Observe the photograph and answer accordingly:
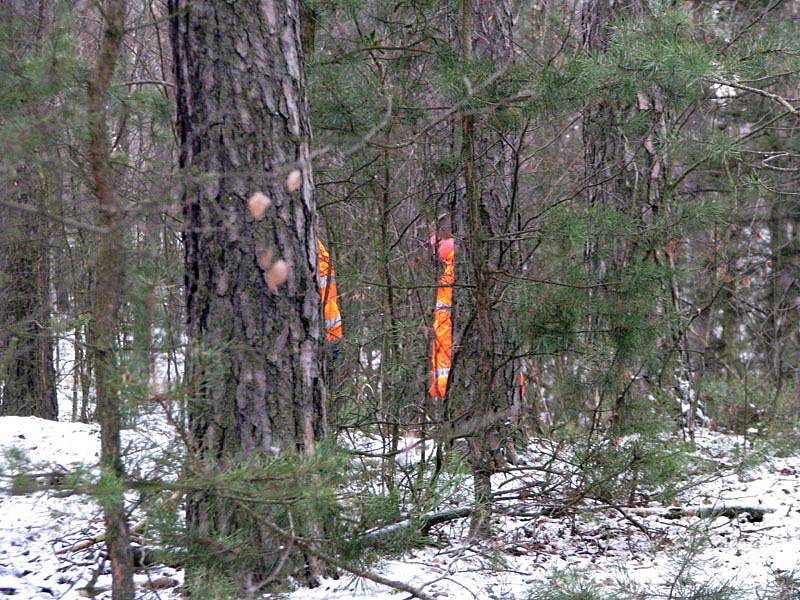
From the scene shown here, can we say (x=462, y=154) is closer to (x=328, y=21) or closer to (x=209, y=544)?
(x=328, y=21)

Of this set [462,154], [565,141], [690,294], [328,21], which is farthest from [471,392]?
[690,294]

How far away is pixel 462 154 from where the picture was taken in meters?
4.46

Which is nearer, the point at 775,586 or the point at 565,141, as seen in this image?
the point at 775,586

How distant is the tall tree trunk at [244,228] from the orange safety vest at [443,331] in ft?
5.39

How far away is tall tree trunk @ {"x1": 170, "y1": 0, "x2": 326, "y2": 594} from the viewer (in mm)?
3344

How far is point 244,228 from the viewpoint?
11.0 ft

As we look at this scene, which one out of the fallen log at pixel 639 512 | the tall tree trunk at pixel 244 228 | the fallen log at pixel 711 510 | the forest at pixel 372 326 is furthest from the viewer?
the fallen log at pixel 711 510

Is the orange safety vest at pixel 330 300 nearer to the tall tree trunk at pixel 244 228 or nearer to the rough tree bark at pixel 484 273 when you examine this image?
the rough tree bark at pixel 484 273


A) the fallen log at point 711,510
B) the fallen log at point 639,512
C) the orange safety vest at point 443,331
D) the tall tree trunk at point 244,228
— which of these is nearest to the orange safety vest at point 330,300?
the orange safety vest at point 443,331

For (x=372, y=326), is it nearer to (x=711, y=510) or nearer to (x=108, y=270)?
(x=711, y=510)

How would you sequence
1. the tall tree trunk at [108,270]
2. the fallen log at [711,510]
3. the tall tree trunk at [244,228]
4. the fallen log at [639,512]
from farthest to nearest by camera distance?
the fallen log at [711,510] → the fallen log at [639,512] → the tall tree trunk at [244,228] → the tall tree trunk at [108,270]

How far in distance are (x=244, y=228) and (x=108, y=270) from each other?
2.95 feet

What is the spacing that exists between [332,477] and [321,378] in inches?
35.8

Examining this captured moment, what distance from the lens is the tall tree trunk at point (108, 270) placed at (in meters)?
2.42
